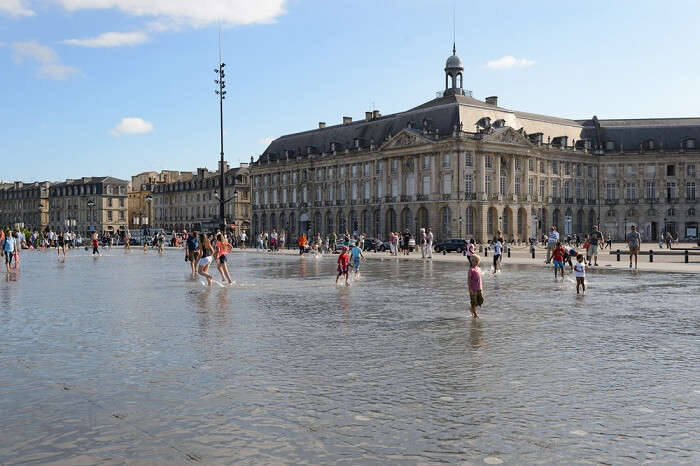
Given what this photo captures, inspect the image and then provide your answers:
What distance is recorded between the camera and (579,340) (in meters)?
11.1

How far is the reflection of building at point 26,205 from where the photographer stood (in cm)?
14050

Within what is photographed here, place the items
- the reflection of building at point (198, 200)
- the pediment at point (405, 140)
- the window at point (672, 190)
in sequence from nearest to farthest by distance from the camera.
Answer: the pediment at point (405, 140), the window at point (672, 190), the reflection of building at point (198, 200)

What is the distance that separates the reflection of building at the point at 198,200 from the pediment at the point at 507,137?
46728mm

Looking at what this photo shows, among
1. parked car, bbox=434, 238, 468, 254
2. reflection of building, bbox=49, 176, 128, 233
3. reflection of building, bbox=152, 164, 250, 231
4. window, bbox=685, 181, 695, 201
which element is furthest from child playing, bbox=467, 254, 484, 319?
reflection of building, bbox=49, 176, 128, 233

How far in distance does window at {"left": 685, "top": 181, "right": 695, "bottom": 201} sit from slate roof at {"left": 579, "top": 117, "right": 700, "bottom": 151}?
4703 mm

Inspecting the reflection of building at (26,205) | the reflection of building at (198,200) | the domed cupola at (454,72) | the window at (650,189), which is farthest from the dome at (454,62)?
the reflection of building at (26,205)

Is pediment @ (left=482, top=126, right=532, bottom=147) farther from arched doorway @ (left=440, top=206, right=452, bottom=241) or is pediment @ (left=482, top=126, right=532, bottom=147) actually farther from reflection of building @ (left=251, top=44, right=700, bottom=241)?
arched doorway @ (left=440, top=206, right=452, bottom=241)

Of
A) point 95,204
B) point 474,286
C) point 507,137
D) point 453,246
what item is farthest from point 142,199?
point 474,286

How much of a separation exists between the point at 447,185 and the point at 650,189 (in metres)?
30.6

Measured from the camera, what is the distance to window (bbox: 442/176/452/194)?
246 feet

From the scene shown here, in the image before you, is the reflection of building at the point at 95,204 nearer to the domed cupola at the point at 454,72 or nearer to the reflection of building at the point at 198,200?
the reflection of building at the point at 198,200

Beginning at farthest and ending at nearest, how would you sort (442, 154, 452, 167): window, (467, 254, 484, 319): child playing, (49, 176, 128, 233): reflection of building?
(49, 176, 128, 233): reflection of building < (442, 154, 452, 167): window < (467, 254, 484, 319): child playing

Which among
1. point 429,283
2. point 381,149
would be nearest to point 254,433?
point 429,283

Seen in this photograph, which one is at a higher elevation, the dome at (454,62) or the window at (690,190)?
the dome at (454,62)
